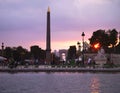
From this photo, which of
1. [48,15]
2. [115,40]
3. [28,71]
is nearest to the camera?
[28,71]

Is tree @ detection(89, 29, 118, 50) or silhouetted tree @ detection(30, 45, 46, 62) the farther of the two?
silhouetted tree @ detection(30, 45, 46, 62)

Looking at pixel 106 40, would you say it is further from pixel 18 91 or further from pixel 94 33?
pixel 18 91

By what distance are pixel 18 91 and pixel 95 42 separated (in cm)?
11713

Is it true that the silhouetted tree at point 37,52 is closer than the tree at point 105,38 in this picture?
No

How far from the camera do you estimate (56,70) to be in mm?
66625

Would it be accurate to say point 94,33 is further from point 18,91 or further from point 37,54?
point 18,91

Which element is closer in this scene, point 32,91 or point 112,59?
point 32,91

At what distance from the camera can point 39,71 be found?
219ft

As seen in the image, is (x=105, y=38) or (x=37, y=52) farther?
(x=37, y=52)

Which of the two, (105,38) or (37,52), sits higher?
(105,38)

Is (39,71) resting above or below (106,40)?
below

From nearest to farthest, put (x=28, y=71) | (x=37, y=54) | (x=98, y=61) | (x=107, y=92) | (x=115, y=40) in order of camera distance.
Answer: (x=107, y=92) → (x=28, y=71) → (x=98, y=61) → (x=115, y=40) → (x=37, y=54)

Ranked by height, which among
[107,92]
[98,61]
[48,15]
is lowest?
[107,92]

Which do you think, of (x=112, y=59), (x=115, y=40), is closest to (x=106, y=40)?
(x=115, y=40)
